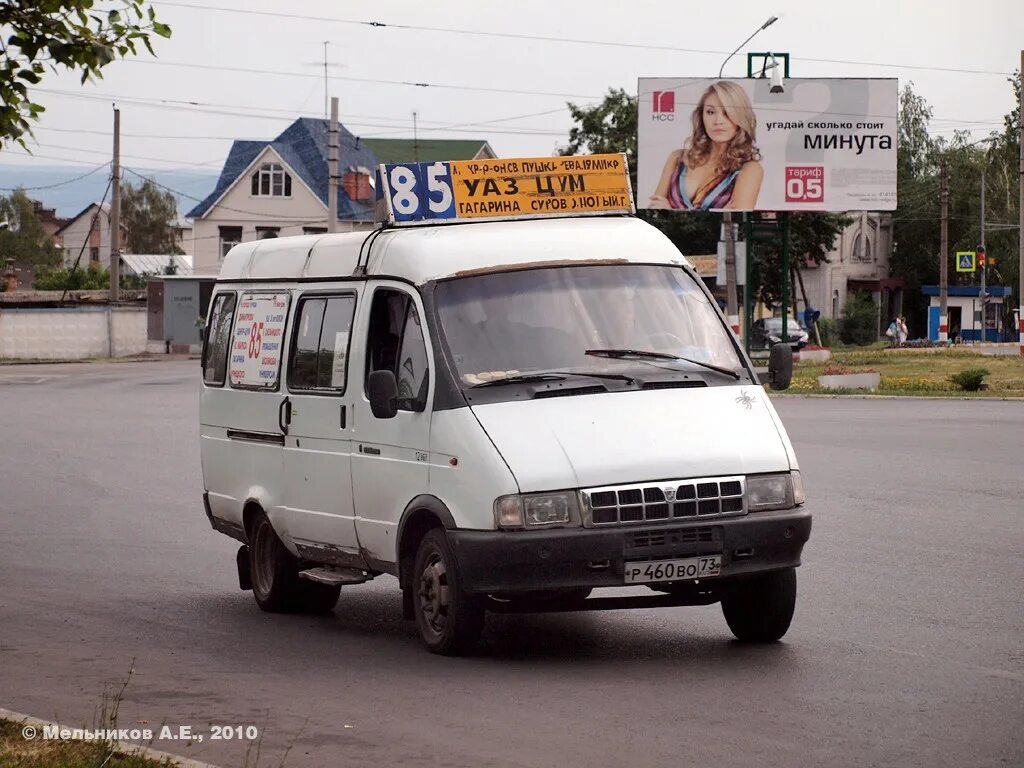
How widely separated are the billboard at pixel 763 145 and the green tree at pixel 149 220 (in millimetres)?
97372

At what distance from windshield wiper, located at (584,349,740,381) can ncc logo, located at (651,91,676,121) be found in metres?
38.7

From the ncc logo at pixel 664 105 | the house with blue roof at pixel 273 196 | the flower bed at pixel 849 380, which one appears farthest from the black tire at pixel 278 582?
the house with blue roof at pixel 273 196

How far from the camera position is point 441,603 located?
344 inches

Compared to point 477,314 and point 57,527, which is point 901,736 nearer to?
point 477,314

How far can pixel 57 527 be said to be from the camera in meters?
15.9

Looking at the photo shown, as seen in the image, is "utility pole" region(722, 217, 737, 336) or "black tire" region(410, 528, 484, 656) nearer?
"black tire" region(410, 528, 484, 656)

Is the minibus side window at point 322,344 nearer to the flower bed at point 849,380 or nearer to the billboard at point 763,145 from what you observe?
the flower bed at point 849,380

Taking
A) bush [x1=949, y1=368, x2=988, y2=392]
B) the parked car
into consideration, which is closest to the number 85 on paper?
bush [x1=949, y1=368, x2=988, y2=392]

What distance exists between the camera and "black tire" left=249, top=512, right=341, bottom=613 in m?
10.9

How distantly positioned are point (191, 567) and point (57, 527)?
3137 mm

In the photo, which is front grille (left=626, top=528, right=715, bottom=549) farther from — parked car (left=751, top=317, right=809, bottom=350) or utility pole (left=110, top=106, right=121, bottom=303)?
parked car (left=751, top=317, right=809, bottom=350)

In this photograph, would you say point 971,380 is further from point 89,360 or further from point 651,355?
point 89,360

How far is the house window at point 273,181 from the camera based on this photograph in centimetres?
9075

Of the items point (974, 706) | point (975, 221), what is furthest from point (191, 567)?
point (975, 221)
